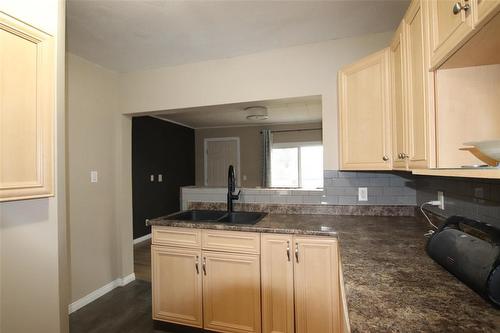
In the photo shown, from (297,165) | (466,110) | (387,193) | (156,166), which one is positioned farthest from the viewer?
(297,165)

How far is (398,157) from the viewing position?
1.44 meters

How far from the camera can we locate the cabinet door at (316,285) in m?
1.55

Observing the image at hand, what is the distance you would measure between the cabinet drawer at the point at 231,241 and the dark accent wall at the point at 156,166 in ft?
9.73

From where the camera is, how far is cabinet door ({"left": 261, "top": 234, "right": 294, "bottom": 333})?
1.64m

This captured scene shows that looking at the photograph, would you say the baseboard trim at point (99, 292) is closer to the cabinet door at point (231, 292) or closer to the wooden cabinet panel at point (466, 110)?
the cabinet door at point (231, 292)

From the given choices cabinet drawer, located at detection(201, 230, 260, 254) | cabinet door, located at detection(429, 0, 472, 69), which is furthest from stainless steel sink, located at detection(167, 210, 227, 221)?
cabinet door, located at detection(429, 0, 472, 69)

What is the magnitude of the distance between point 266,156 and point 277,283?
4.27 metres

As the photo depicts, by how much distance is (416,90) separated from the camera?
112 cm

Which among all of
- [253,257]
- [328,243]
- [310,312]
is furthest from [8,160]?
[310,312]

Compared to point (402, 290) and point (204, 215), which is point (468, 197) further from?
point (204, 215)

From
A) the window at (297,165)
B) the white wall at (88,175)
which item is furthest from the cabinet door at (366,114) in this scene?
the window at (297,165)

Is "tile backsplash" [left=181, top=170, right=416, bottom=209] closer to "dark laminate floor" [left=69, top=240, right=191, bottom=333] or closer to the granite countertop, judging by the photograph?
the granite countertop

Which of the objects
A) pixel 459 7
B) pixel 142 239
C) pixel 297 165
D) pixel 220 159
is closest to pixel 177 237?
pixel 459 7

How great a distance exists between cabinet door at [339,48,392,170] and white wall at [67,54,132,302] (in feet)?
7.65
